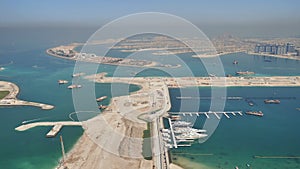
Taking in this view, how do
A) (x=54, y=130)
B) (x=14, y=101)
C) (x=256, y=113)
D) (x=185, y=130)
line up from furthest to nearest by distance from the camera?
(x=14, y=101)
(x=256, y=113)
(x=54, y=130)
(x=185, y=130)

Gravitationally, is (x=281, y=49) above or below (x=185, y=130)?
above

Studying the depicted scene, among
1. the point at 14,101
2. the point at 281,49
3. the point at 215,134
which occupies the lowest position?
the point at 215,134

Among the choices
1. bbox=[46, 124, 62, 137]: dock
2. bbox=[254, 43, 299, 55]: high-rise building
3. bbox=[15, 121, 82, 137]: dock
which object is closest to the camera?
bbox=[46, 124, 62, 137]: dock

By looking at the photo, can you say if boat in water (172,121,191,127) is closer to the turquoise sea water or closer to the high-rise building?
the turquoise sea water

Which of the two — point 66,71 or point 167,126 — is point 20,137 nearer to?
point 167,126

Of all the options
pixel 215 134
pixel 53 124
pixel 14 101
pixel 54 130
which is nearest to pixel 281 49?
pixel 215 134

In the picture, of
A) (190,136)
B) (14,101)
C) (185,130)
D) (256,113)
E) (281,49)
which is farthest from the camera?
(281,49)

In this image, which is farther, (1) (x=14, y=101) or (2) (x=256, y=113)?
(1) (x=14, y=101)

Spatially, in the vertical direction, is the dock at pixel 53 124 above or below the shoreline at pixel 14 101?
below

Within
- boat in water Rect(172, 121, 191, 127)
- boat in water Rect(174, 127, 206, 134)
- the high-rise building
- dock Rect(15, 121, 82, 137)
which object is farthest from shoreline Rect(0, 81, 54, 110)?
the high-rise building

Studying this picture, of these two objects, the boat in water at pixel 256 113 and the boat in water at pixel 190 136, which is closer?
the boat in water at pixel 190 136

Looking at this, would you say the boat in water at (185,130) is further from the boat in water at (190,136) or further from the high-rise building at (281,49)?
the high-rise building at (281,49)

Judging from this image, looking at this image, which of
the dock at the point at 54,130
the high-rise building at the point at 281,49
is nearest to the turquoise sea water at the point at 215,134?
the dock at the point at 54,130

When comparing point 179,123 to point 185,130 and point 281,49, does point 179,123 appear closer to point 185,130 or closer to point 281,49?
point 185,130
